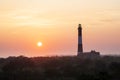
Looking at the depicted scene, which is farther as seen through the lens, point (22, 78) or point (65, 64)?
point (65, 64)

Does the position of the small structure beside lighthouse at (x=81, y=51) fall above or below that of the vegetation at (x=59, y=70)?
above

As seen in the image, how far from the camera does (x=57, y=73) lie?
3878cm

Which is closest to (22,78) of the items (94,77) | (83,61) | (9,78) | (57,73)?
(9,78)

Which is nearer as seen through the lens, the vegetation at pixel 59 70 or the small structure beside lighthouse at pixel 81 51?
the vegetation at pixel 59 70

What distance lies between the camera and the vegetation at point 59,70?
37.0 metres

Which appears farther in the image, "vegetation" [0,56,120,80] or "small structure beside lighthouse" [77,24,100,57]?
"small structure beside lighthouse" [77,24,100,57]

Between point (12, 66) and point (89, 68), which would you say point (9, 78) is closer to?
point (12, 66)

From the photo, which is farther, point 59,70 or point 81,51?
point 81,51

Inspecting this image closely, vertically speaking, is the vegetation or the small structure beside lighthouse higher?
the small structure beside lighthouse

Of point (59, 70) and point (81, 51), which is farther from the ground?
point (81, 51)

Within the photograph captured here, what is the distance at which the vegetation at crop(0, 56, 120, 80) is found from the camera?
121 ft

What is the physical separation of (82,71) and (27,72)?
4882 millimetres

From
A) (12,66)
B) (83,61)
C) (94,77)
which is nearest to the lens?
(94,77)

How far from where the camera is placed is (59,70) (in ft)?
131
